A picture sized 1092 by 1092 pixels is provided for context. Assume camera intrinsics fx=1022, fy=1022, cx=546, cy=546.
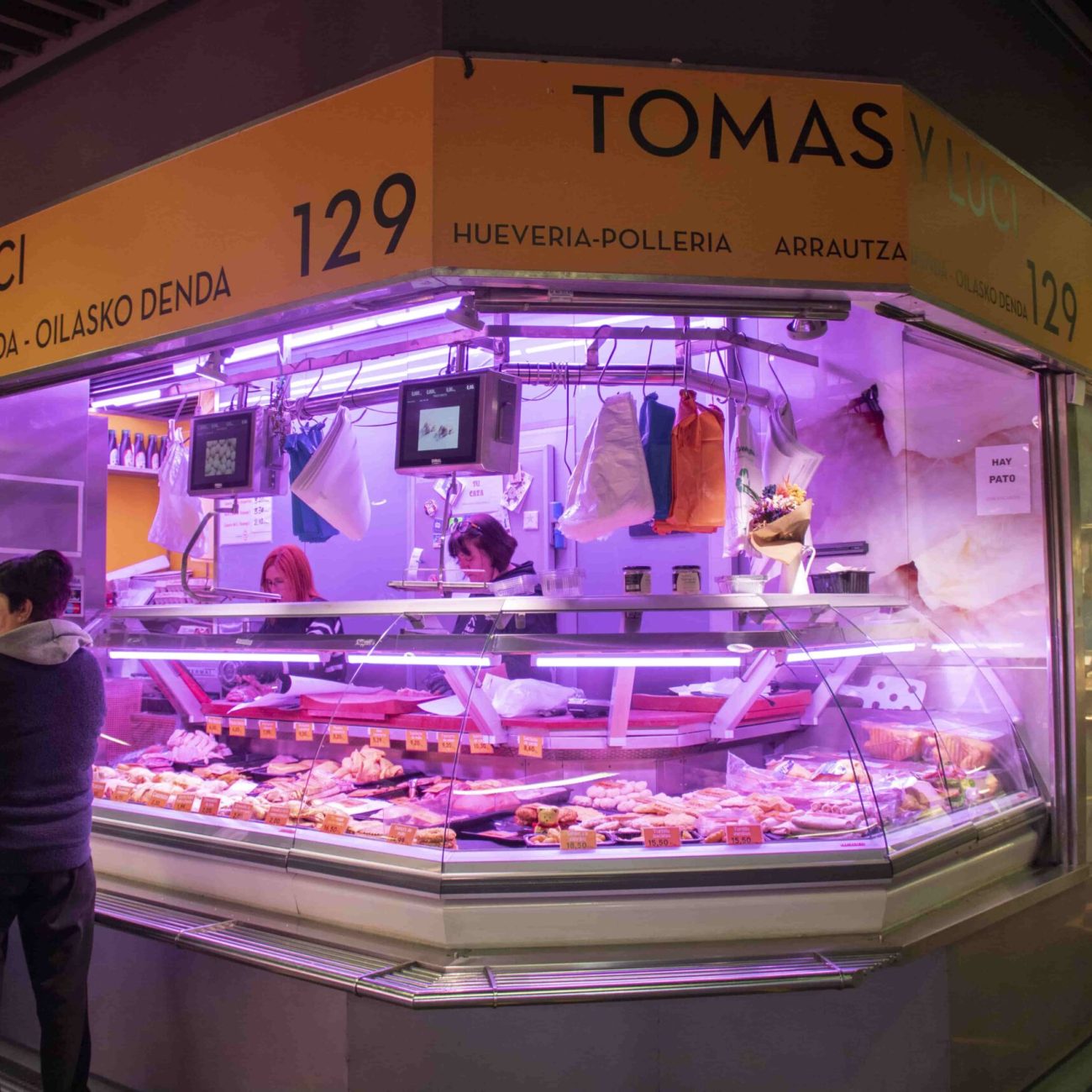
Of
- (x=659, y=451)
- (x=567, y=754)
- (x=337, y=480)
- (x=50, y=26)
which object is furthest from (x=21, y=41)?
(x=567, y=754)

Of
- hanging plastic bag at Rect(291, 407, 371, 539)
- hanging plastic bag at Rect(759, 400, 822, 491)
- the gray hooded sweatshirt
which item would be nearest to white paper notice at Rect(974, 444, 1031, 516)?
hanging plastic bag at Rect(759, 400, 822, 491)

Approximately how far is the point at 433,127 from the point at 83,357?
6.24 feet

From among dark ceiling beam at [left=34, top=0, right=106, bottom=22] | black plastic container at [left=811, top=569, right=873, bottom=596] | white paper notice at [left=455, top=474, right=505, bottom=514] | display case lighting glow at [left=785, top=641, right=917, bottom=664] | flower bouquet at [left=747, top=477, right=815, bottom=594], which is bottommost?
display case lighting glow at [left=785, top=641, right=917, bottom=664]

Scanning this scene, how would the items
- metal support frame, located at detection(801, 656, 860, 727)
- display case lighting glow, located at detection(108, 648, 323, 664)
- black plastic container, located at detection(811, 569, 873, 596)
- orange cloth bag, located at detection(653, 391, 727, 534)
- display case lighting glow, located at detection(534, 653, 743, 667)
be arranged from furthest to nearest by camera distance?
orange cloth bag, located at detection(653, 391, 727, 534), black plastic container, located at detection(811, 569, 873, 596), display case lighting glow, located at detection(108, 648, 323, 664), metal support frame, located at detection(801, 656, 860, 727), display case lighting glow, located at detection(534, 653, 743, 667)

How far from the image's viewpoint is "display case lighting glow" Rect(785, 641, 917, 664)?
3242 millimetres

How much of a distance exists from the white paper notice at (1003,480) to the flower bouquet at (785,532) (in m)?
1.39

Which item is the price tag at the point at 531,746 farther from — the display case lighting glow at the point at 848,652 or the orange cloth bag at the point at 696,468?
the orange cloth bag at the point at 696,468

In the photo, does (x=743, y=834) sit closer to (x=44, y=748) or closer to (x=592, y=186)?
(x=592, y=186)

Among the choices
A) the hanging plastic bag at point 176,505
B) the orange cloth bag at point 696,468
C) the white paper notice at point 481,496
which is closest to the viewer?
the orange cloth bag at point 696,468

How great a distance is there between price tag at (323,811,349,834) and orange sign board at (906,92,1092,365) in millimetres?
2489

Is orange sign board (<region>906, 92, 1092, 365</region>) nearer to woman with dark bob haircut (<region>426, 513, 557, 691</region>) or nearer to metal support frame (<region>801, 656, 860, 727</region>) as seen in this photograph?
metal support frame (<region>801, 656, 860, 727</region>)

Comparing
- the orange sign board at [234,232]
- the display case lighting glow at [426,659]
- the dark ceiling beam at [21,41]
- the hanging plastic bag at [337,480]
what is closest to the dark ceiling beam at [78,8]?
the dark ceiling beam at [21,41]

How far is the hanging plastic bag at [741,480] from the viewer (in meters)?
4.91

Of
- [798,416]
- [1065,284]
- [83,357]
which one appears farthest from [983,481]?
[83,357]
